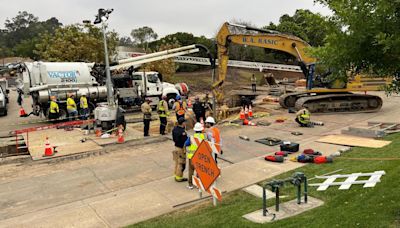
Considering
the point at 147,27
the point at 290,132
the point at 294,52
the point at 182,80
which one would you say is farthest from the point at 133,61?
the point at 147,27

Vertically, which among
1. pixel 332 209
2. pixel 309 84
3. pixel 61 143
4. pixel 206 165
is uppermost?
pixel 309 84

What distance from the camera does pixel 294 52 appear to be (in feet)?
69.5

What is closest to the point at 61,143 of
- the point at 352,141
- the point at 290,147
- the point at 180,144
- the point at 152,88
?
the point at 180,144

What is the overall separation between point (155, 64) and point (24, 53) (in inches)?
2037

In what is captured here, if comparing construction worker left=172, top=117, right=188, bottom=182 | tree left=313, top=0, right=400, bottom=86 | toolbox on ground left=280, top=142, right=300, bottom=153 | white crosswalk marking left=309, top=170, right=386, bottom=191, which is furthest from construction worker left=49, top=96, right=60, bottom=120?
tree left=313, top=0, right=400, bottom=86

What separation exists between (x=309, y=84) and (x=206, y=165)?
15371 mm

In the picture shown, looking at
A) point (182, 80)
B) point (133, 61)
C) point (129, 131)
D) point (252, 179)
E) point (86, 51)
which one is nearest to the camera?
point (252, 179)

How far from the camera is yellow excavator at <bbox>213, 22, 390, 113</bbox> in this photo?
19188 millimetres

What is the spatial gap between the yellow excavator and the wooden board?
638 cm

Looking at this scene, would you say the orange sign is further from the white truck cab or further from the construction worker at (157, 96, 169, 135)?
the white truck cab

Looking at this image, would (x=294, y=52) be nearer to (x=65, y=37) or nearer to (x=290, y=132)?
(x=290, y=132)

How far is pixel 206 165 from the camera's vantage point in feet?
24.5

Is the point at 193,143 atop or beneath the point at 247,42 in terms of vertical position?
beneath

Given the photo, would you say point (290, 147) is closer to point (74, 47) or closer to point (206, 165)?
point (206, 165)
